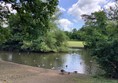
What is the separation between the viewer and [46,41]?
149 ft

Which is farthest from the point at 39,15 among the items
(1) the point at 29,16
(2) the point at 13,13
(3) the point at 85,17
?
(3) the point at 85,17

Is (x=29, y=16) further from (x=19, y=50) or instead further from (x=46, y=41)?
(x=19, y=50)

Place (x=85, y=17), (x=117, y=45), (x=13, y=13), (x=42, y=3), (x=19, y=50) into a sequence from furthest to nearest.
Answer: (x=85, y=17)
(x=19, y=50)
(x=117, y=45)
(x=13, y=13)
(x=42, y=3)

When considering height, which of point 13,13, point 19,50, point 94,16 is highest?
point 94,16

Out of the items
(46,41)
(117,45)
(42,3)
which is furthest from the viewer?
(46,41)

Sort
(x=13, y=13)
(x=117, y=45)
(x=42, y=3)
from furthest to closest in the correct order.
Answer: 1. (x=117, y=45)
2. (x=13, y=13)
3. (x=42, y=3)

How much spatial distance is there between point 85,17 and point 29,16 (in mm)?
44310

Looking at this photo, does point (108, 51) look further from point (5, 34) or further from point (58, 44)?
point (58, 44)

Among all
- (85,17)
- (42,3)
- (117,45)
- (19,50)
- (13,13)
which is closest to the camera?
(42,3)

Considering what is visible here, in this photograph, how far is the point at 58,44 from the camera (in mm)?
47531

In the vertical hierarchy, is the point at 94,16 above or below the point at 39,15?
above

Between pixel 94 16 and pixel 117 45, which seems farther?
pixel 94 16

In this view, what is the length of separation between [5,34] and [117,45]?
21.9 feet

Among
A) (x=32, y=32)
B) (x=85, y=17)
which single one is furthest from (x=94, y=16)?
(x=32, y=32)
